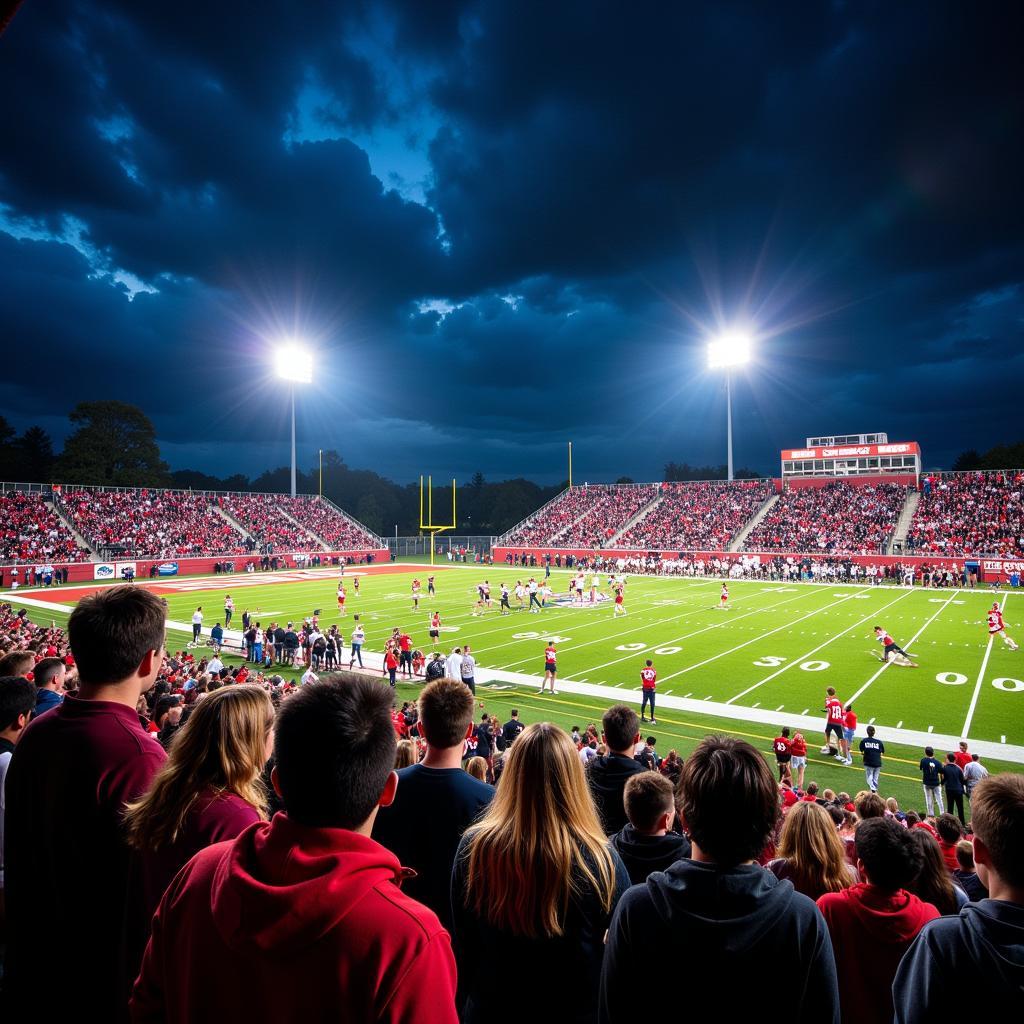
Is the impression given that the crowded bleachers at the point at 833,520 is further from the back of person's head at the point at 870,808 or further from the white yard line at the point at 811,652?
the back of person's head at the point at 870,808

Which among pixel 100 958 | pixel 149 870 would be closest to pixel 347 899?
pixel 149 870

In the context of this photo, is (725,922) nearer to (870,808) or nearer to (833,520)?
(870,808)

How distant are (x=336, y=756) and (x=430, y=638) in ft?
76.8

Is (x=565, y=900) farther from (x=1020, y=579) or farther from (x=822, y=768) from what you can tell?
(x=1020, y=579)

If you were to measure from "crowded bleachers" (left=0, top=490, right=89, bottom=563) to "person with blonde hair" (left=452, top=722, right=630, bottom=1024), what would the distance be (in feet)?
170

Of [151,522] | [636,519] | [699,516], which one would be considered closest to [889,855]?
[699,516]

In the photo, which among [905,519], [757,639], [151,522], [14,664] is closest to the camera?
[14,664]

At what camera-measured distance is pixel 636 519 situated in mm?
62469

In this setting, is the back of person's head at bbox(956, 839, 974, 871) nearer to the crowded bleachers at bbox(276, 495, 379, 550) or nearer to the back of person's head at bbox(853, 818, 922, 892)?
the back of person's head at bbox(853, 818, 922, 892)

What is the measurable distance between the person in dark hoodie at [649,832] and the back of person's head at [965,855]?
2.68 metres

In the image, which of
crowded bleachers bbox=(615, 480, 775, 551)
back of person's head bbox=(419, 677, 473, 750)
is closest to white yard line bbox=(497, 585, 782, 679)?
back of person's head bbox=(419, 677, 473, 750)

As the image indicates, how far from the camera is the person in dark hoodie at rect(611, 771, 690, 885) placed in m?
3.35

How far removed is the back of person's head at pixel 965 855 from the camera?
15.2 feet

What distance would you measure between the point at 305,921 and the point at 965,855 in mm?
5240
